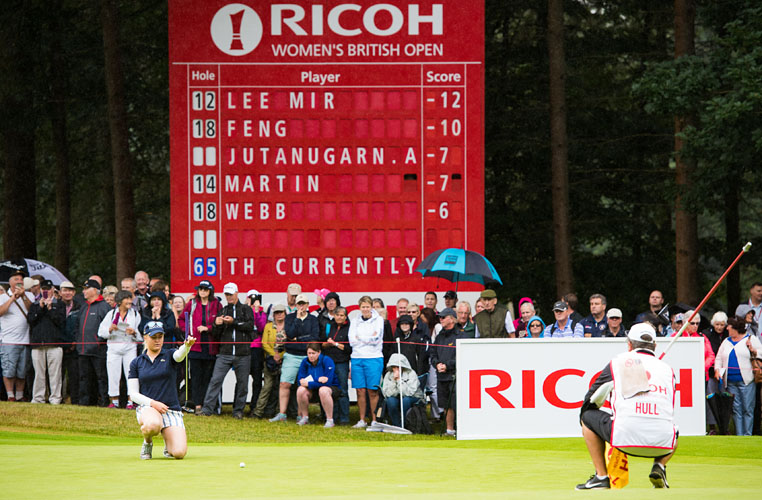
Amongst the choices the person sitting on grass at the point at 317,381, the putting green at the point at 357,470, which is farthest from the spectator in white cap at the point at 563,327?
the person sitting on grass at the point at 317,381

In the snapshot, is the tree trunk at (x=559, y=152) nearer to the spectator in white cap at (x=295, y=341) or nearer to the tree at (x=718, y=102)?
the tree at (x=718, y=102)

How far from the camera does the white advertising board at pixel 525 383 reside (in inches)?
601

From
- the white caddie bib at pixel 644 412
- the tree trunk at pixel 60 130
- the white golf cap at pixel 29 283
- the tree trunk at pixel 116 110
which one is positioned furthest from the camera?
the tree trunk at pixel 60 130

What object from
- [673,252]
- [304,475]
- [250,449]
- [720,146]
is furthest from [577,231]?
[304,475]

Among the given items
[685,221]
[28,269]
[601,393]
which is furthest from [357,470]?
[685,221]

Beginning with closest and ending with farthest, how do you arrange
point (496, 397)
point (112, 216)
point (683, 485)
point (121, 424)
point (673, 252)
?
point (683, 485) < point (496, 397) < point (121, 424) < point (673, 252) < point (112, 216)

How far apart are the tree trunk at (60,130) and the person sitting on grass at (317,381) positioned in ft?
51.2

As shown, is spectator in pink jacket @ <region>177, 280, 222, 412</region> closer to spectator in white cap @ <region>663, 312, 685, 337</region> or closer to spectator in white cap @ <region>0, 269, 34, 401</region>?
spectator in white cap @ <region>0, 269, 34, 401</region>

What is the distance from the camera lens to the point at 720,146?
2073cm

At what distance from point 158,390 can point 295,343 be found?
5.35m

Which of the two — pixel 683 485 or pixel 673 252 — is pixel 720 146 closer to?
pixel 673 252

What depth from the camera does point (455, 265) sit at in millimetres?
18766

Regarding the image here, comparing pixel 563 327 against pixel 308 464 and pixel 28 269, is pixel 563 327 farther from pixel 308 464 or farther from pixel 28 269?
pixel 28 269

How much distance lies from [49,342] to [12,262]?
4.78 metres
